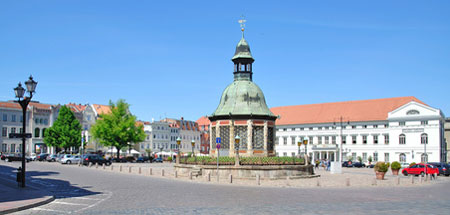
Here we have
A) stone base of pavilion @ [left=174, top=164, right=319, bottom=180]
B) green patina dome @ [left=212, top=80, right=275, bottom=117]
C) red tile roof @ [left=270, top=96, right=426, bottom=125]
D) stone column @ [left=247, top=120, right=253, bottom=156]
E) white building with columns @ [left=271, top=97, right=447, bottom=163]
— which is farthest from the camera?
red tile roof @ [left=270, top=96, right=426, bottom=125]

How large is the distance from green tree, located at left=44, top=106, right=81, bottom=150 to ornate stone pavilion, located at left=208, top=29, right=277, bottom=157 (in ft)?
151

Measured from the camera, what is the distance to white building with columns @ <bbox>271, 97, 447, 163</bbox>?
7706 cm

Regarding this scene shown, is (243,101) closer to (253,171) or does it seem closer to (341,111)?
(253,171)

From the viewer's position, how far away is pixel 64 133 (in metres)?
78.4

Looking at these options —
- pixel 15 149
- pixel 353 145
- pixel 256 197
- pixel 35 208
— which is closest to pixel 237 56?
pixel 256 197

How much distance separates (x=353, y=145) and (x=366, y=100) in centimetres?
1026

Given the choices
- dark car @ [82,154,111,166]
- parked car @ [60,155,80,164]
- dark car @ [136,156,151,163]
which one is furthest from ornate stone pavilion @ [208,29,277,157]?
dark car @ [136,156,151,163]

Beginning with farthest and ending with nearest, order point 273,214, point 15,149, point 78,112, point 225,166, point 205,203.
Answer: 1. point 78,112
2. point 15,149
3. point 225,166
4. point 205,203
5. point 273,214

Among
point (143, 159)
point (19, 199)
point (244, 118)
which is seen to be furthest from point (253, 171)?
point (143, 159)

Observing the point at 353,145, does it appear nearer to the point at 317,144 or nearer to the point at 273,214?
the point at 317,144

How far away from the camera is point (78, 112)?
98562 millimetres

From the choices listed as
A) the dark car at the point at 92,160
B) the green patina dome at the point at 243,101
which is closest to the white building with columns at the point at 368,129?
the green patina dome at the point at 243,101

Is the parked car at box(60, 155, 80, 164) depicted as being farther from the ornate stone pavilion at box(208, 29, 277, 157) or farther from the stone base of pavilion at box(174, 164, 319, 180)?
the stone base of pavilion at box(174, 164, 319, 180)

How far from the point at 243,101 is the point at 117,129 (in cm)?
3772
